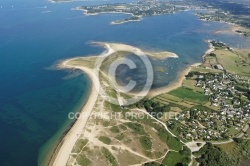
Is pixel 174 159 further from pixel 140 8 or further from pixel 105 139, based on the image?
pixel 140 8

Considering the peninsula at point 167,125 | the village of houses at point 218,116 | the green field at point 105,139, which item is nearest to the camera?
the peninsula at point 167,125

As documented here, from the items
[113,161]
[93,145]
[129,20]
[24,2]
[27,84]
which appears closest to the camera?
[113,161]

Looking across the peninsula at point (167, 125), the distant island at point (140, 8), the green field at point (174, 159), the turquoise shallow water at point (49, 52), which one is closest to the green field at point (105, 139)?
the peninsula at point (167, 125)

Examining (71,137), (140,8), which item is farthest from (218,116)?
(140,8)

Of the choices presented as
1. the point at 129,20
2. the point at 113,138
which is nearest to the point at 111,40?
the point at 129,20

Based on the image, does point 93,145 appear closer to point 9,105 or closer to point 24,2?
point 9,105

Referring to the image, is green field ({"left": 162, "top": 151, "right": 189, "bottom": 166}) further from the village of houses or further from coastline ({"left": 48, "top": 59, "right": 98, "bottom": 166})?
coastline ({"left": 48, "top": 59, "right": 98, "bottom": 166})

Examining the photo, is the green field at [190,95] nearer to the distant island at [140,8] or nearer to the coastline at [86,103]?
the coastline at [86,103]
